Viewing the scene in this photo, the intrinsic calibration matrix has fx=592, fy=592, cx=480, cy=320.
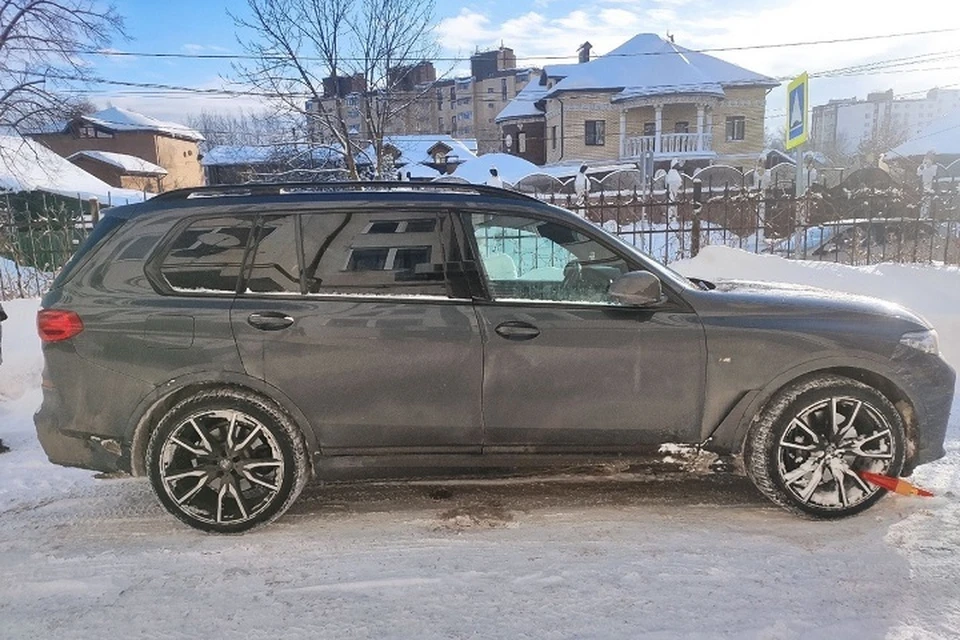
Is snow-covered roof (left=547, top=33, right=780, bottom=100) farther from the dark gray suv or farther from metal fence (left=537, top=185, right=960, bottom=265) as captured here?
the dark gray suv

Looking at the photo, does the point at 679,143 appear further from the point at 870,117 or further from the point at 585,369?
the point at 870,117

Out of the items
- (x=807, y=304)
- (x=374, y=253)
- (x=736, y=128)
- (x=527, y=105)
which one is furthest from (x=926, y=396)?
(x=527, y=105)

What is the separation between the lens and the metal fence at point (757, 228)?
8969 mm

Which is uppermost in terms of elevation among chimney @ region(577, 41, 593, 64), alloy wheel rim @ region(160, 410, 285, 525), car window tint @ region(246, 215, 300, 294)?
chimney @ region(577, 41, 593, 64)

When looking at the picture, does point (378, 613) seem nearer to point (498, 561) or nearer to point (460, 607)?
point (460, 607)

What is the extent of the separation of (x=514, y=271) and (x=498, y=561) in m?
1.47

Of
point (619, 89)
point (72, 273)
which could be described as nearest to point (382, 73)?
point (72, 273)

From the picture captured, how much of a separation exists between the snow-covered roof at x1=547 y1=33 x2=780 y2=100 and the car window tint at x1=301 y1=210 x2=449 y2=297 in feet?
124

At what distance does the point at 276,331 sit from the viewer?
2949 mm

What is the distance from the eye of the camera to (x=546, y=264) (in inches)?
129

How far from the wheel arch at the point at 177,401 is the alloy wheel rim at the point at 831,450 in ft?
8.05

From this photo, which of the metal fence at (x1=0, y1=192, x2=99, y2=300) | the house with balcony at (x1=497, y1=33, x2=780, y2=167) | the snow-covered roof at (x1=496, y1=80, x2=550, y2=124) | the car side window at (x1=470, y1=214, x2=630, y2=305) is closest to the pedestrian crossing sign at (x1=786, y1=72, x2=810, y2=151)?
the car side window at (x1=470, y1=214, x2=630, y2=305)

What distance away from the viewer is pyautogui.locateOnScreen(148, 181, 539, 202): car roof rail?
10.4 ft

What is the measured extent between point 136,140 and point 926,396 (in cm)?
5723
